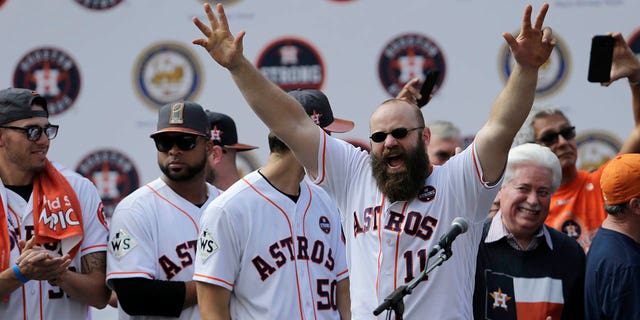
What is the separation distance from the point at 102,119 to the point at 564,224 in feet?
8.36

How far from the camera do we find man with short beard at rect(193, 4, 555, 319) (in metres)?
3.08

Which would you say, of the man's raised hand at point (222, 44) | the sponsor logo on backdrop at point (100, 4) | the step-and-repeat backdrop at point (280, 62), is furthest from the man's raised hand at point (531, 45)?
the sponsor logo on backdrop at point (100, 4)

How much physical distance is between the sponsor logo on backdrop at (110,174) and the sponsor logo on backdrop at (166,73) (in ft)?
1.17

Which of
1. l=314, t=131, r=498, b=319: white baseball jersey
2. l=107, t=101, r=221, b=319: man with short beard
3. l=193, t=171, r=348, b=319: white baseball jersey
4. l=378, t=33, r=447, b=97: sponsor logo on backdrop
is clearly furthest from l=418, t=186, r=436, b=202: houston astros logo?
l=378, t=33, r=447, b=97: sponsor logo on backdrop

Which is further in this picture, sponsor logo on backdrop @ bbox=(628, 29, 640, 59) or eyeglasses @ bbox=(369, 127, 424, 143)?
sponsor logo on backdrop @ bbox=(628, 29, 640, 59)

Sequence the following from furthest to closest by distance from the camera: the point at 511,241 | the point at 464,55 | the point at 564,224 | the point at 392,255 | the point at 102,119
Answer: the point at 102,119, the point at 464,55, the point at 564,224, the point at 511,241, the point at 392,255

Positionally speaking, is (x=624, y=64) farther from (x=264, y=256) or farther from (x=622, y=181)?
(x=264, y=256)

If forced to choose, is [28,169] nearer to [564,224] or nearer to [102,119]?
[102,119]

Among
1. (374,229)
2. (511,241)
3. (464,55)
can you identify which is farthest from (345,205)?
(464,55)

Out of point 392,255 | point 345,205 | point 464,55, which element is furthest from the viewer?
point 464,55

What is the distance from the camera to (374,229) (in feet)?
10.6

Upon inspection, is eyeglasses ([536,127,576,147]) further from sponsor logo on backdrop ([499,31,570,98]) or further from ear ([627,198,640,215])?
ear ([627,198,640,215])

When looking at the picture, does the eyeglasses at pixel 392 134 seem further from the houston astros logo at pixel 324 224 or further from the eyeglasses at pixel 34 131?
the eyeglasses at pixel 34 131

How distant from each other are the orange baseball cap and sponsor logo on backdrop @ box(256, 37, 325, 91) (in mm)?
1975
